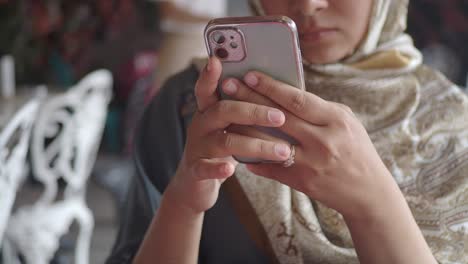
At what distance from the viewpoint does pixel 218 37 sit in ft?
2.04

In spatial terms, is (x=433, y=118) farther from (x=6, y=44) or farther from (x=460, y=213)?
(x=6, y=44)

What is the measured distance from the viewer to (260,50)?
0.62 metres

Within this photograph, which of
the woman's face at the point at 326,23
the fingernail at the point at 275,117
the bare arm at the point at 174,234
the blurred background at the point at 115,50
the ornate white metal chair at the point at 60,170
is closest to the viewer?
the fingernail at the point at 275,117

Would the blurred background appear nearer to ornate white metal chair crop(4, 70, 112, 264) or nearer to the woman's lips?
ornate white metal chair crop(4, 70, 112, 264)

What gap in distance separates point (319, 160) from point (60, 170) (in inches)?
63.0

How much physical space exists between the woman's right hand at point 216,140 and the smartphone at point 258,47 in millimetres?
17

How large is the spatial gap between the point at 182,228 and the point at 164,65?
2.47 metres

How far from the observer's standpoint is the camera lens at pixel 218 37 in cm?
62

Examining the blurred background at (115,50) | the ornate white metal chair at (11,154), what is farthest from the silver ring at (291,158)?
the blurred background at (115,50)

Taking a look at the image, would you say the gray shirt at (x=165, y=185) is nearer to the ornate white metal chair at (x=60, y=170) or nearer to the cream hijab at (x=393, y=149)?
the cream hijab at (x=393, y=149)

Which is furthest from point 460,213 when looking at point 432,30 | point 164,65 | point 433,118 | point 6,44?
point 6,44

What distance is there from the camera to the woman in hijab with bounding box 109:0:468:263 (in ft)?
2.05

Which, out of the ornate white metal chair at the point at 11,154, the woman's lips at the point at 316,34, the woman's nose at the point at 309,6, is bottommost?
the ornate white metal chair at the point at 11,154

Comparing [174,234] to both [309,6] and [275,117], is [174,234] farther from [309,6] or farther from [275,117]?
[309,6]
